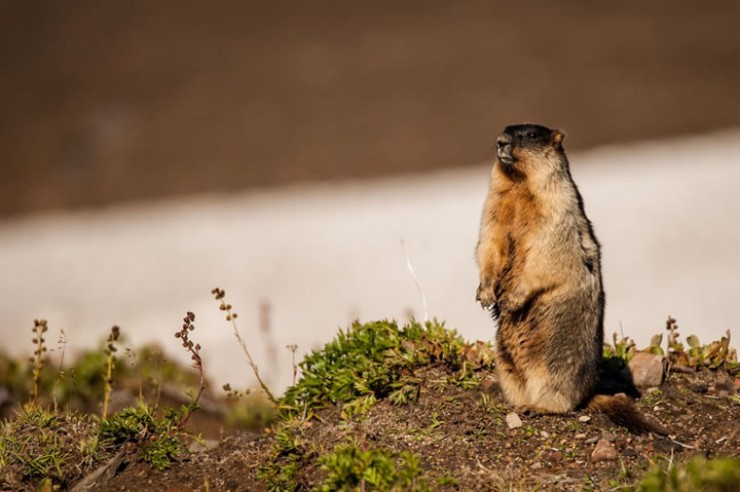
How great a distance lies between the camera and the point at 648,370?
17.0ft

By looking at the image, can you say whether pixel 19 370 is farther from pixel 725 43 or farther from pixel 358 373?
pixel 725 43

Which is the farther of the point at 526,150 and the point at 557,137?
the point at 557,137

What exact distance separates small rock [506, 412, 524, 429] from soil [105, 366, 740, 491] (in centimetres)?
2

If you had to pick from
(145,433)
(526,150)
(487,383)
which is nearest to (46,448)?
(145,433)

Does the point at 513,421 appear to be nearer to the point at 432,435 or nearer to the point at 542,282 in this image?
the point at 432,435

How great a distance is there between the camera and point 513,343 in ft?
16.1

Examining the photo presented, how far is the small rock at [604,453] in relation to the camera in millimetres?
4348

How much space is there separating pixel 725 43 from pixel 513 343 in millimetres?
19227

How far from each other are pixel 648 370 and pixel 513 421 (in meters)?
0.97

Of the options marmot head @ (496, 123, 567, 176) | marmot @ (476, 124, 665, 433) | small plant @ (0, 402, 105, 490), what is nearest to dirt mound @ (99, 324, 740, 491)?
marmot @ (476, 124, 665, 433)

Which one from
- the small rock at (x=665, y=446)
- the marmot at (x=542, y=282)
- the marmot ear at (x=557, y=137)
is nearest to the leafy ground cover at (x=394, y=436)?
the small rock at (x=665, y=446)

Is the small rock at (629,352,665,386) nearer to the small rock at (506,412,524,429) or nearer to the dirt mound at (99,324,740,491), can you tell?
the dirt mound at (99,324,740,491)

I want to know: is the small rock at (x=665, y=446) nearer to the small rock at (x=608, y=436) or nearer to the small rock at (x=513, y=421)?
the small rock at (x=608, y=436)

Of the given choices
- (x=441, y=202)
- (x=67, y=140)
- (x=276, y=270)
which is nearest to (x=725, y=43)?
(x=441, y=202)
